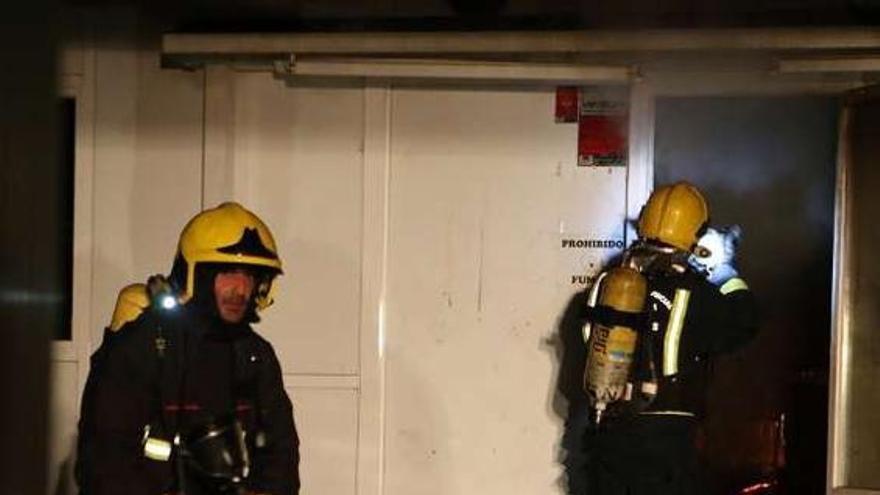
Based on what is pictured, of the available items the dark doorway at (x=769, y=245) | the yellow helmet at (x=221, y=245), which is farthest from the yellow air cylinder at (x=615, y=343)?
the dark doorway at (x=769, y=245)

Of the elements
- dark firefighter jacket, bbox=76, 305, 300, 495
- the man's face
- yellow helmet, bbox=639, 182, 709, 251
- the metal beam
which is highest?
the metal beam

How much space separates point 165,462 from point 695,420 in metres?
2.28

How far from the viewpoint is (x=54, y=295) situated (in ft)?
18.4

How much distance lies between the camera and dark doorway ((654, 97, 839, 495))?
7426 mm

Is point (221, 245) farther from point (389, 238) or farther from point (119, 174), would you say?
point (119, 174)

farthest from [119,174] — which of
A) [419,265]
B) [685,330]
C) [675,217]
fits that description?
[685,330]

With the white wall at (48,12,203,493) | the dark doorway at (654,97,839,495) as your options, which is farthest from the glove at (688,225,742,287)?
the white wall at (48,12,203,493)

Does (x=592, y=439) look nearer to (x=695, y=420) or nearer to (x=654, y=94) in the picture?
(x=695, y=420)

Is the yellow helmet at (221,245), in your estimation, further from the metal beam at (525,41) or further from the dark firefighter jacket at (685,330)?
the dark firefighter jacket at (685,330)

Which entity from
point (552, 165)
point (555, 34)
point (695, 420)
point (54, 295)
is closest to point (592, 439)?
point (695, 420)

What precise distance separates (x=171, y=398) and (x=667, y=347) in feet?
6.66

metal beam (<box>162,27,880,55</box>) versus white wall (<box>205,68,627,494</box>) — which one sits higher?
metal beam (<box>162,27,880,55</box>)

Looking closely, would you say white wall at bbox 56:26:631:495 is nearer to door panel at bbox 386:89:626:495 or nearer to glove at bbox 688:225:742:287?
door panel at bbox 386:89:626:495

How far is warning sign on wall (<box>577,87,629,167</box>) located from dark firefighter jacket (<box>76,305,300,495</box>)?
6.47 feet
